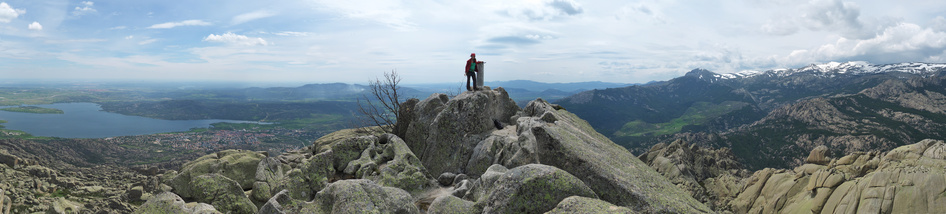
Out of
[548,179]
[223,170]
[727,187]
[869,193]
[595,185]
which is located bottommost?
[727,187]

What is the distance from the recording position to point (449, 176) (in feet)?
59.4

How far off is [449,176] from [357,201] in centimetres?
731

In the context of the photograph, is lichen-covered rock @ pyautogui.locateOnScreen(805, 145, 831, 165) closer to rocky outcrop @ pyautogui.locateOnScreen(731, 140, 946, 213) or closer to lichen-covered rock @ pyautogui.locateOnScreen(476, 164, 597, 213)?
rocky outcrop @ pyautogui.locateOnScreen(731, 140, 946, 213)

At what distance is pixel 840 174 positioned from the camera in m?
28.4

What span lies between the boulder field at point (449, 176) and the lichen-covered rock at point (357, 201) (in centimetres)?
4

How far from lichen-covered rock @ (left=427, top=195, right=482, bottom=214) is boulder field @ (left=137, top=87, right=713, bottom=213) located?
41 mm

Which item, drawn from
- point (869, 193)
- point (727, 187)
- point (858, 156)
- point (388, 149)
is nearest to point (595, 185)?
point (388, 149)

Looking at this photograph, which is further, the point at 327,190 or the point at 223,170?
the point at 223,170

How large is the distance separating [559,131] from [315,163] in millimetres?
12301

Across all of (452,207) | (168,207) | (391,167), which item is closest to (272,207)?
(168,207)

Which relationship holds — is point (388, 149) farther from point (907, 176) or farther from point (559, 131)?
point (907, 176)

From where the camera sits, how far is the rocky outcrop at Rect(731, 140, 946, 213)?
23641mm

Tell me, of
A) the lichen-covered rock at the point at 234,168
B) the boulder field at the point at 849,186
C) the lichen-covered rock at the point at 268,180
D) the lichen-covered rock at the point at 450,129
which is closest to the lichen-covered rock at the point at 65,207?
the lichen-covered rock at the point at 234,168

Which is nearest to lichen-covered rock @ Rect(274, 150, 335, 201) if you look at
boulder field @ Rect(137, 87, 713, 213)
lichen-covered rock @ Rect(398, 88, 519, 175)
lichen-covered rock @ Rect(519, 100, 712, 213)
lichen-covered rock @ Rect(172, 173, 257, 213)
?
boulder field @ Rect(137, 87, 713, 213)
